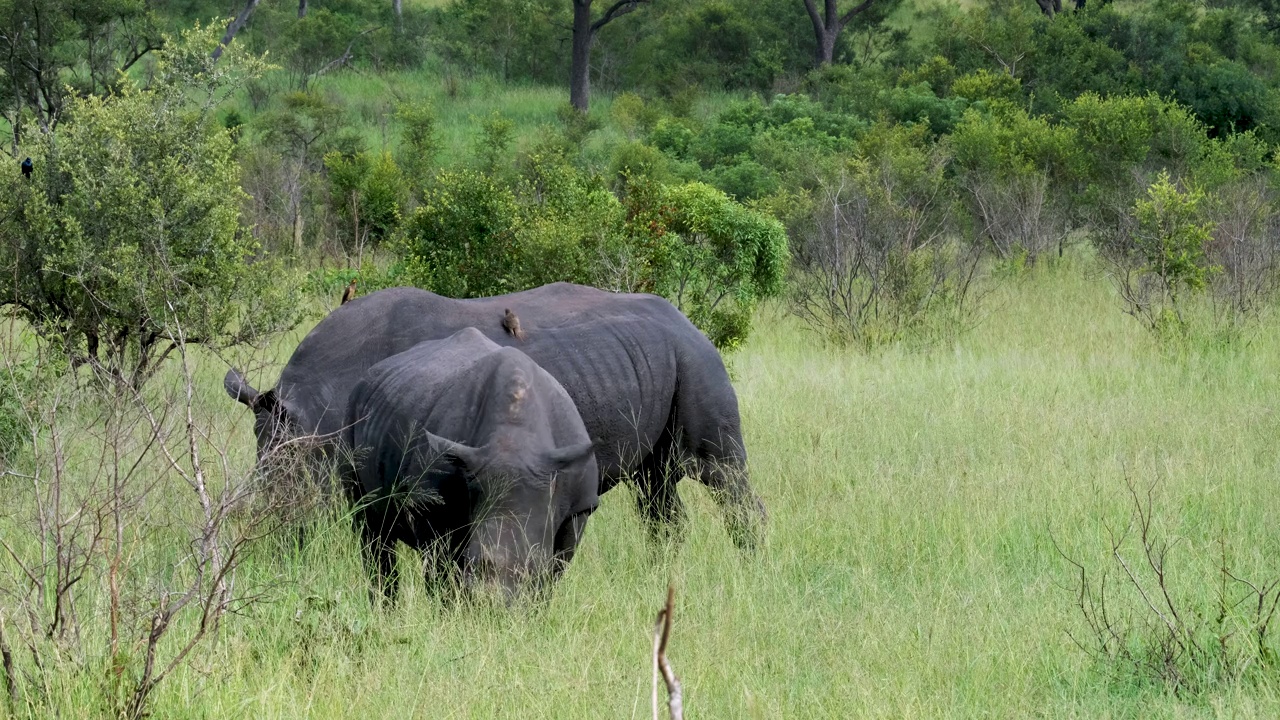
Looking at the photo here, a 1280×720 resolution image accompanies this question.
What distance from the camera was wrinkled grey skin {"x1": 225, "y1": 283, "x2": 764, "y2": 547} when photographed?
6656 millimetres

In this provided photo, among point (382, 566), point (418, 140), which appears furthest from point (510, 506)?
point (418, 140)

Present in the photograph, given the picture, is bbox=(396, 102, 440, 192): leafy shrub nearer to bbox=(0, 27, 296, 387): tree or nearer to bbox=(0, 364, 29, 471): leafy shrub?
bbox=(0, 27, 296, 387): tree

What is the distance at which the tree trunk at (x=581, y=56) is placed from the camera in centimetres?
3198

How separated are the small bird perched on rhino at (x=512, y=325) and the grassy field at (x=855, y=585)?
106cm

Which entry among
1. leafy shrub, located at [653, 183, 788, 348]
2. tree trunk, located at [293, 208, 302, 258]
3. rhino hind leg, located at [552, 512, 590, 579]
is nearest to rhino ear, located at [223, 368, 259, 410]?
rhino hind leg, located at [552, 512, 590, 579]

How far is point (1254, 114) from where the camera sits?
2594 centimetres

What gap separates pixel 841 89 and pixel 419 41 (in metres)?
12.8

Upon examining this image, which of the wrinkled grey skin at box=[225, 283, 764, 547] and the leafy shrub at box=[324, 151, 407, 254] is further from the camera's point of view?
the leafy shrub at box=[324, 151, 407, 254]

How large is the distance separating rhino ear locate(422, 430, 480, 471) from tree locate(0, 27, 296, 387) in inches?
160

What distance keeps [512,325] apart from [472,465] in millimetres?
1602

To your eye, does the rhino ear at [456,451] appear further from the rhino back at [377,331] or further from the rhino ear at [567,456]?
the rhino back at [377,331]

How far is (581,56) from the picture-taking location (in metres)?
32.1

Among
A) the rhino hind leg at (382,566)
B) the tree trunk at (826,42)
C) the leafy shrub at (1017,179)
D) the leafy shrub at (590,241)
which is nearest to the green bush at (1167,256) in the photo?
the leafy shrub at (590,241)

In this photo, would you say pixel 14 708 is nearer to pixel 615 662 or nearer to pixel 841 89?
pixel 615 662
